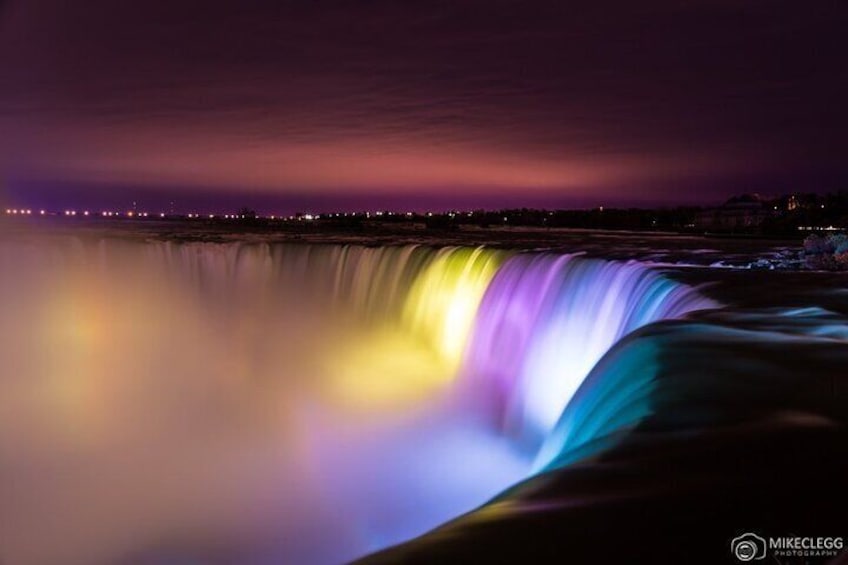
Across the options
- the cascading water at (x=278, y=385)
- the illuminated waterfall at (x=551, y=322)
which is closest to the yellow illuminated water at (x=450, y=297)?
the cascading water at (x=278, y=385)

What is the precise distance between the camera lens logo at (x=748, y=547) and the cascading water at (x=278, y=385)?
188cm

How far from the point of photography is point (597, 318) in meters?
10.5

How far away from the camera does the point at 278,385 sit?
16.6 metres

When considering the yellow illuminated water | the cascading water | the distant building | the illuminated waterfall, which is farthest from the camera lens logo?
the distant building

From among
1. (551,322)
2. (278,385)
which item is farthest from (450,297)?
(551,322)

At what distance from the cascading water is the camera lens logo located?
1877mm

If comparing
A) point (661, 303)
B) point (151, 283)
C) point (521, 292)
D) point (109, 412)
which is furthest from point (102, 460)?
point (151, 283)

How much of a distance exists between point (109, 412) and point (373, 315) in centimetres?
694

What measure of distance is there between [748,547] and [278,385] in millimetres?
14909

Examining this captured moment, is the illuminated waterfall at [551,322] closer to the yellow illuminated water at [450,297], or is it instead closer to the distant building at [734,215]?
the yellow illuminated water at [450,297]

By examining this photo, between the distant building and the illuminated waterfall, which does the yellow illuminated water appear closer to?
the illuminated waterfall

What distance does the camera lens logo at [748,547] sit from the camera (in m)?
2.43

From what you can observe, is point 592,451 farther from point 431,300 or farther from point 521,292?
point 431,300

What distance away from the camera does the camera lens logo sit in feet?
7.96
